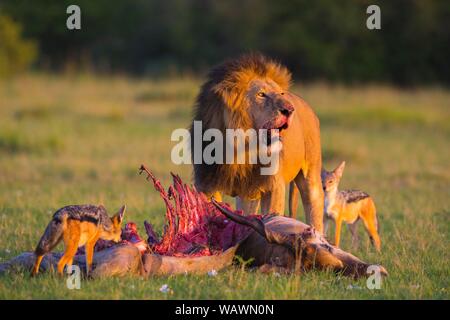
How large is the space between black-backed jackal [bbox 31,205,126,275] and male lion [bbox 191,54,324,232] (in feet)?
4.80

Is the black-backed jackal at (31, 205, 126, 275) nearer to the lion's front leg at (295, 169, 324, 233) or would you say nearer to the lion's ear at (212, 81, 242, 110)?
the lion's ear at (212, 81, 242, 110)

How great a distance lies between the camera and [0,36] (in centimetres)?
2577

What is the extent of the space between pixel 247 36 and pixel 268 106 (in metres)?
25.2

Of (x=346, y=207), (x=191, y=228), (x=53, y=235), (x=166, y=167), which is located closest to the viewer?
(x=53, y=235)

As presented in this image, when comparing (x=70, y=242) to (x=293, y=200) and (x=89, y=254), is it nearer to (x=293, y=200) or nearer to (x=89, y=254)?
(x=89, y=254)

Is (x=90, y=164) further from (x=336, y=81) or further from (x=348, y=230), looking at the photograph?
(x=336, y=81)

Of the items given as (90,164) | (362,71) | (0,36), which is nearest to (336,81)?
(362,71)

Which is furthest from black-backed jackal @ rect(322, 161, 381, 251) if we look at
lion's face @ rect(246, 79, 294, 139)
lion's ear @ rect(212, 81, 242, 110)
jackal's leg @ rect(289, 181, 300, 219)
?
lion's ear @ rect(212, 81, 242, 110)

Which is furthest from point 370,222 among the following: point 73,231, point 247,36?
point 247,36

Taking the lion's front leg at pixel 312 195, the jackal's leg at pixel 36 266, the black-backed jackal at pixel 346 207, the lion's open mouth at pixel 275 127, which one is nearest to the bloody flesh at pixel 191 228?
the lion's open mouth at pixel 275 127

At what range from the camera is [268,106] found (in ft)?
22.0

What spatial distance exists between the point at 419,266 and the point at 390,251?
0.77m

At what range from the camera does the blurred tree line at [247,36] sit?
97.6 ft

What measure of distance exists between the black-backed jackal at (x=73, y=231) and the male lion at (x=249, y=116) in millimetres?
1464
